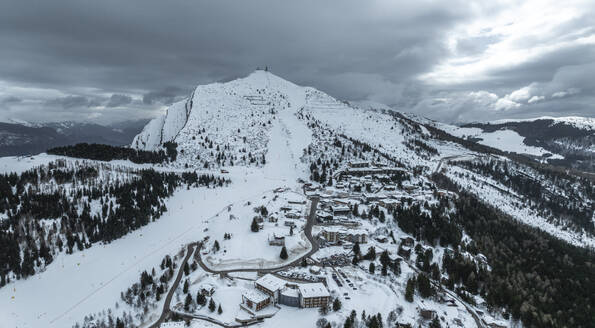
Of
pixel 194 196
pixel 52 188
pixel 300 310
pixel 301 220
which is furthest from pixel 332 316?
Answer: pixel 52 188

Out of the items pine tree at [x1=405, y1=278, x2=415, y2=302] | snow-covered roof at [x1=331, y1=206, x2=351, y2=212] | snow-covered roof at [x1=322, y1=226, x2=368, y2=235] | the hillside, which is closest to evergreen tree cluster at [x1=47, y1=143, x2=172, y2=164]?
the hillside

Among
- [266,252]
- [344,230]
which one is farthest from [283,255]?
[344,230]

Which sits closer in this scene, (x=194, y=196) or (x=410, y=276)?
(x=410, y=276)

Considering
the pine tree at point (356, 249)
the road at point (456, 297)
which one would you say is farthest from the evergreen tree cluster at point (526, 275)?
the pine tree at point (356, 249)

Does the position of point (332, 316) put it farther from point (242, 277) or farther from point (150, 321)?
point (150, 321)

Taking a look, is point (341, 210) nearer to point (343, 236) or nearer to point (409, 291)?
point (343, 236)

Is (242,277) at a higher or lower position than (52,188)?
lower

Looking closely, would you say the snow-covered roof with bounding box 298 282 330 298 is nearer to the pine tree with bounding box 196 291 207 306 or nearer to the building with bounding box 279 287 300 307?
the building with bounding box 279 287 300 307
